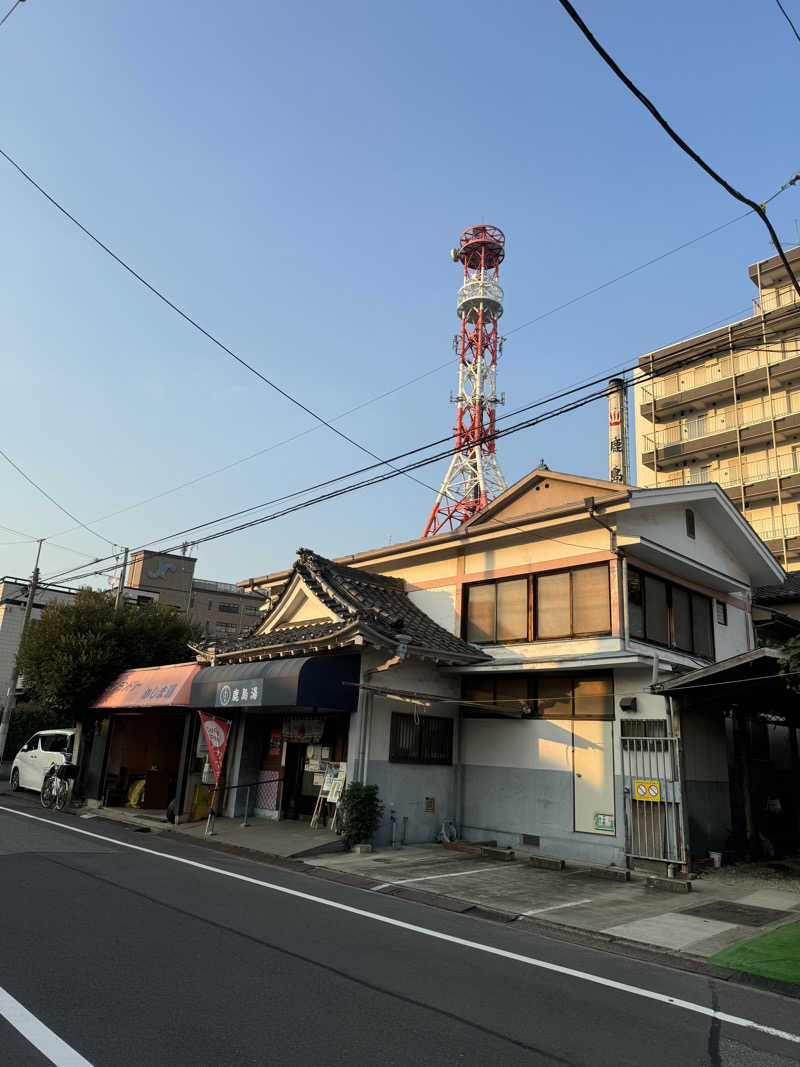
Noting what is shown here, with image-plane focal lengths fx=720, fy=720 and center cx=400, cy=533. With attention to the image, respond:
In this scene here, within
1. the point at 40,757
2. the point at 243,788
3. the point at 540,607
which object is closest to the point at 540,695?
the point at 540,607

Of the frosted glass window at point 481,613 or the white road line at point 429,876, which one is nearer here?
the white road line at point 429,876

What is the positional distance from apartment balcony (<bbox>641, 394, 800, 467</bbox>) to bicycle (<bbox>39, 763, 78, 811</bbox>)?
40134 mm

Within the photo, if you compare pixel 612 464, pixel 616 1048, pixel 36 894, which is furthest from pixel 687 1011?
pixel 612 464

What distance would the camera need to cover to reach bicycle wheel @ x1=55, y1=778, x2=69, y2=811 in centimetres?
1997

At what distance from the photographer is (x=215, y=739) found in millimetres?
17500

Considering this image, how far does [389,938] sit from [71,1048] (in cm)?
410

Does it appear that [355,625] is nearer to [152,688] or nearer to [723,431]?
[152,688]

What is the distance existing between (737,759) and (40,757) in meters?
20.1

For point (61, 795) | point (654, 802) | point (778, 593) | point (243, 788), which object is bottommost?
point (61, 795)

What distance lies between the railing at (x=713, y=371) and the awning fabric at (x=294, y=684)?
37.5 metres

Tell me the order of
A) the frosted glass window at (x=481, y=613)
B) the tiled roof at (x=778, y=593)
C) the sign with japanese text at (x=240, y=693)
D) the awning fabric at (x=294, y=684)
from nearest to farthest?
the awning fabric at (x=294, y=684), the sign with japanese text at (x=240, y=693), the frosted glass window at (x=481, y=613), the tiled roof at (x=778, y=593)

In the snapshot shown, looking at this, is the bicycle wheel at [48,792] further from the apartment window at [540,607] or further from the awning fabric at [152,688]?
the apartment window at [540,607]

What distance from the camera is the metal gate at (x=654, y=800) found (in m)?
13.3

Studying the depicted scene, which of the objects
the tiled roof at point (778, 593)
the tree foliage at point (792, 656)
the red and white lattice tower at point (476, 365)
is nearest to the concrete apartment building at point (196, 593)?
the red and white lattice tower at point (476, 365)
